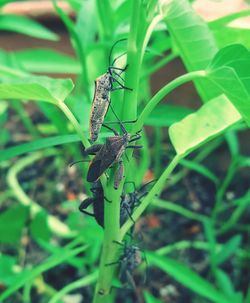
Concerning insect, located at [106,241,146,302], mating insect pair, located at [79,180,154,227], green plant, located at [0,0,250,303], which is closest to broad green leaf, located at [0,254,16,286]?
green plant, located at [0,0,250,303]

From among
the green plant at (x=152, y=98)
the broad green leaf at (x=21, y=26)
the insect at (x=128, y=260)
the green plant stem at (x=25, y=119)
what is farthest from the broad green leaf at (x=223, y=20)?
the green plant stem at (x=25, y=119)

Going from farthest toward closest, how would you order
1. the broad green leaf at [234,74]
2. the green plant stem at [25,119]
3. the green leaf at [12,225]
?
the green plant stem at [25,119]
the green leaf at [12,225]
the broad green leaf at [234,74]

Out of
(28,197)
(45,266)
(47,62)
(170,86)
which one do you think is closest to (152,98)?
(170,86)

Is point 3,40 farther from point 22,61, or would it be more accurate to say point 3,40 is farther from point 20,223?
point 20,223

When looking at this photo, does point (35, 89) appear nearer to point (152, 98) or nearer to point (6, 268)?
point (152, 98)

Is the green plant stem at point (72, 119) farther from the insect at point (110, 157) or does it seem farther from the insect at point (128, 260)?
the insect at point (128, 260)

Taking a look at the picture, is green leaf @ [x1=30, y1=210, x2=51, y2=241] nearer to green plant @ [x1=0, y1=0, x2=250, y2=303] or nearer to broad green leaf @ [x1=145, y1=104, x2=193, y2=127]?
green plant @ [x1=0, y1=0, x2=250, y2=303]

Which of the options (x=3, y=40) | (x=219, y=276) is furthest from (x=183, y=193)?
(x=3, y=40)
